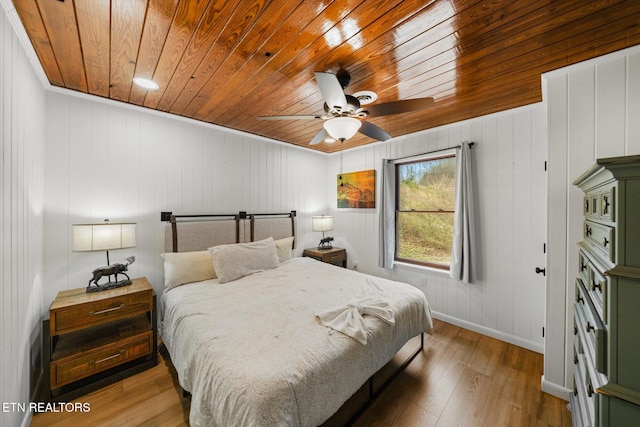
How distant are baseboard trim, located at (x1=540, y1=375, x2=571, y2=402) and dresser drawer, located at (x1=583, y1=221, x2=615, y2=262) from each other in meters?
1.32

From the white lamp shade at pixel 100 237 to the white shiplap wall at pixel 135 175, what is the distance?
0.41 meters

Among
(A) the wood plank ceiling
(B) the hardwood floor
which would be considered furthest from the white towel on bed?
(A) the wood plank ceiling

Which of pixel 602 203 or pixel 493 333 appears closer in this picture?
pixel 602 203

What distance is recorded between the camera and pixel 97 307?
6.49 ft

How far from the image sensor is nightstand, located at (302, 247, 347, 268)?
3.95 metres

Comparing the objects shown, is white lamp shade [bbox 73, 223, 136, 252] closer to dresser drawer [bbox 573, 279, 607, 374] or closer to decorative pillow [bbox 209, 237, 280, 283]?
decorative pillow [bbox 209, 237, 280, 283]

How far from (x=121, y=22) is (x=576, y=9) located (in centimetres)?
261

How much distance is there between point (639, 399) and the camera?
854 mm

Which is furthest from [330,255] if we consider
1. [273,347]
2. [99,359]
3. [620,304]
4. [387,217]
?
[620,304]

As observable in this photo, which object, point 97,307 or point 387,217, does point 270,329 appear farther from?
point 387,217

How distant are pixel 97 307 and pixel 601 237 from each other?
331 cm

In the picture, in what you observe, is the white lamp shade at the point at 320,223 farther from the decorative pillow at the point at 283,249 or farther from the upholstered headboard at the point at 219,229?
the decorative pillow at the point at 283,249

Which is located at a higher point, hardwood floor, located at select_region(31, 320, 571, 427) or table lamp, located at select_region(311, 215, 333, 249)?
table lamp, located at select_region(311, 215, 333, 249)

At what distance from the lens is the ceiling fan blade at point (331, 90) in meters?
1.49
